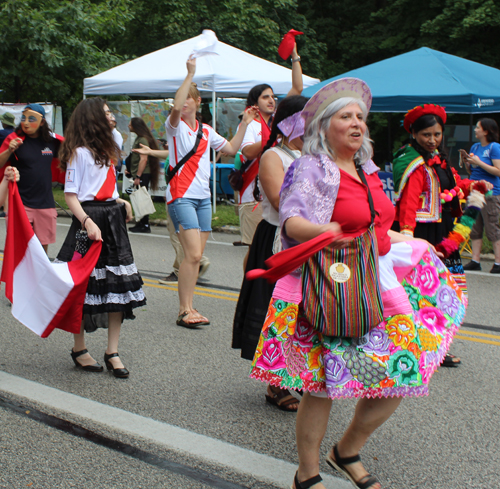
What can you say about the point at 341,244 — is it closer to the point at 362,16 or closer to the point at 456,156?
the point at 456,156

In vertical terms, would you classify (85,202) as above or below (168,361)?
above

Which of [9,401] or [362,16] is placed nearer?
[9,401]

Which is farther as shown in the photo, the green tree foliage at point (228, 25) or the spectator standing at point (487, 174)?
the green tree foliage at point (228, 25)

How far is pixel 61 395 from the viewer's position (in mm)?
4121

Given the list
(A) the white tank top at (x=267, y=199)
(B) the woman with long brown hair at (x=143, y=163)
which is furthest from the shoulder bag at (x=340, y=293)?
(B) the woman with long brown hair at (x=143, y=163)

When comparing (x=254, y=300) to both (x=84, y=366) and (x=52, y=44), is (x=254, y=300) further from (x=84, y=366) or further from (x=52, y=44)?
(x=52, y=44)

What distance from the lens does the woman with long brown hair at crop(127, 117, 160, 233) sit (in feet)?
37.2

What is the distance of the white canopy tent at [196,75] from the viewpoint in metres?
13.9

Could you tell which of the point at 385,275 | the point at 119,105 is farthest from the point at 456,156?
the point at 385,275

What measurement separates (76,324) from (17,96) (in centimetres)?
1758

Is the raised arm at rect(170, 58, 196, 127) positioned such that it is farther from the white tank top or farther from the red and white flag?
the white tank top

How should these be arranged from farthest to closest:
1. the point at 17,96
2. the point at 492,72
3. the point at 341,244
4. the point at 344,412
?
the point at 17,96
the point at 492,72
the point at 344,412
the point at 341,244

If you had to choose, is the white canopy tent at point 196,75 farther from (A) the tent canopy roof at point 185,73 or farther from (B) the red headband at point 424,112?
(B) the red headband at point 424,112

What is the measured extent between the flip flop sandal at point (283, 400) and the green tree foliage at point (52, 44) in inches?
647
